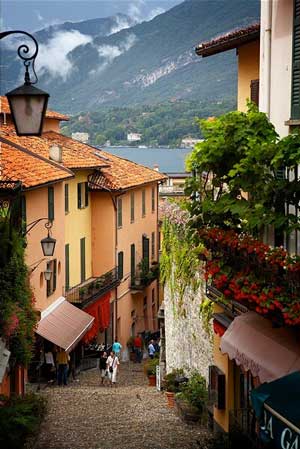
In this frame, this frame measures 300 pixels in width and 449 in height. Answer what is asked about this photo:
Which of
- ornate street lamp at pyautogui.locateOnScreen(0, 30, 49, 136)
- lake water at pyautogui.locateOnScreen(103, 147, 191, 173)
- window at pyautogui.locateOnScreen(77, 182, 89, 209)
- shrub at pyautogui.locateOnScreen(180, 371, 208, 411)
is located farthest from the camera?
lake water at pyautogui.locateOnScreen(103, 147, 191, 173)

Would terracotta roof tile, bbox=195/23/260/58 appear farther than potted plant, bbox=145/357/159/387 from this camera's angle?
No

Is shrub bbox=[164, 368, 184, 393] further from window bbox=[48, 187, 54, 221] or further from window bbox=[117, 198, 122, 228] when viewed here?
window bbox=[117, 198, 122, 228]

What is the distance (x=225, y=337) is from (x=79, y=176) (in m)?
22.8

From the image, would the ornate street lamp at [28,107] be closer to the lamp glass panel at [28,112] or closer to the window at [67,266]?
the lamp glass panel at [28,112]

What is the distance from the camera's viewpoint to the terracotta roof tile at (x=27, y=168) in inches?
939

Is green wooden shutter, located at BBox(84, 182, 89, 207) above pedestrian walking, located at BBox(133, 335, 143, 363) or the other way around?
above

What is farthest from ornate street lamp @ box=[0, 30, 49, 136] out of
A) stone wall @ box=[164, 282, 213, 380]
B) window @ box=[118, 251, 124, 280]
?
window @ box=[118, 251, 124, 280]

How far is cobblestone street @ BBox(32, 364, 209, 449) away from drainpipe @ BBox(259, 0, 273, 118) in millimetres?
5632

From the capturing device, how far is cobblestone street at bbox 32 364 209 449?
15.6 metres

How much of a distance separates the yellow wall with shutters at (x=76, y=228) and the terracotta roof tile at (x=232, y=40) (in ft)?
49.7

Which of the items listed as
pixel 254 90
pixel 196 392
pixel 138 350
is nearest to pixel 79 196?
pixel 138 350

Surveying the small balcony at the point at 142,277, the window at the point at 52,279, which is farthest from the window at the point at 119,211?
the window at the point at 52,279

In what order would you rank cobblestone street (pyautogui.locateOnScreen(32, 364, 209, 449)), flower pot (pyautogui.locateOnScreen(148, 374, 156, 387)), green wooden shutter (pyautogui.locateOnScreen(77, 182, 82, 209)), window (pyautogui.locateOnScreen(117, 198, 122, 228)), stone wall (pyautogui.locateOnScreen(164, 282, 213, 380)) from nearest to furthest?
1. cobblestone street (pyautogui.locateOnScreen(32, 364, 209, 449))
2. stone wall (pyautogui.locateOnScreen(164, 282, 213, 380))
3. flower pot (pyautogui.locateOnScreen(148, 374, 156, 387))
4. green wooden shutter (pyautogui.locateOnScreen(77, 182, 82, 209))
5. window (pyautogui.locateOnScreen(117, 198, 122, 228))

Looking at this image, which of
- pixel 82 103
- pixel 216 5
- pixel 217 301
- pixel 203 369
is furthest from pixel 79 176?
pixel 216 5
